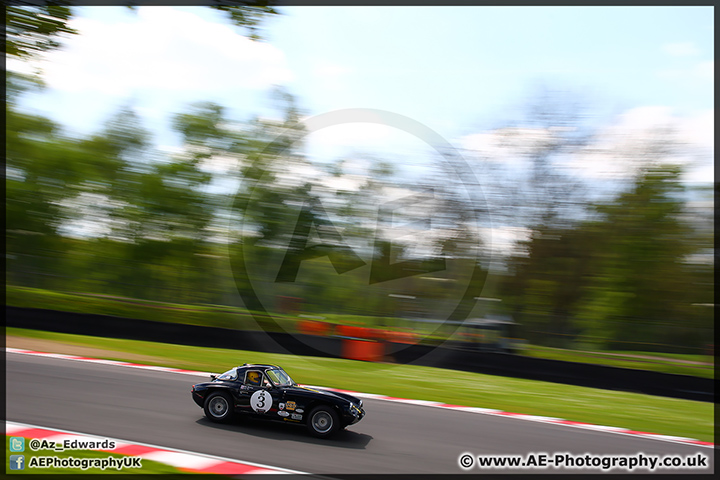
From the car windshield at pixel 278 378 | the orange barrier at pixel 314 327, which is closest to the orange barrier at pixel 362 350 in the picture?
the orange barrier at pixel 314 327

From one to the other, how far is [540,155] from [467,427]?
43.3 feet

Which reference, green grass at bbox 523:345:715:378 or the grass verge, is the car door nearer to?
the grass verge

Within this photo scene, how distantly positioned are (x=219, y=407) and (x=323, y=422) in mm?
1304

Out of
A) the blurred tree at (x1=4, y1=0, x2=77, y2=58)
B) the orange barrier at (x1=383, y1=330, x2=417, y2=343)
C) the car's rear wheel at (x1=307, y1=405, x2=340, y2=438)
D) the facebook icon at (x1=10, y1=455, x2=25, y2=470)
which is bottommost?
the orange barrier at (x1=383, y1=330, x2=417, y2=343)

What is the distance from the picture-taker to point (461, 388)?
10.4m

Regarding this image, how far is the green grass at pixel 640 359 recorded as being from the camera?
11797 millimetres

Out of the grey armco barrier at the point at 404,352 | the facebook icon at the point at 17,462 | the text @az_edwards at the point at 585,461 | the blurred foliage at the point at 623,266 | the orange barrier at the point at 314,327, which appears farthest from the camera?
the blurred foliage at the point at 623,266

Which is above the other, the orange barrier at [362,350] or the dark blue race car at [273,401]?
the dark blue race car at [273,401]

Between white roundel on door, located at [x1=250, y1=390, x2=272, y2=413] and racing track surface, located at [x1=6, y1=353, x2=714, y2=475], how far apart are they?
0.91ft

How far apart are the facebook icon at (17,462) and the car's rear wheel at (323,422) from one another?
2.80m

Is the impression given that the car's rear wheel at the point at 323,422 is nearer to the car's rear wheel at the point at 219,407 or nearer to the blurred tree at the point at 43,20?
the car's rear wheel at the point at 219,407

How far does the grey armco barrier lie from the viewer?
36.2 ft

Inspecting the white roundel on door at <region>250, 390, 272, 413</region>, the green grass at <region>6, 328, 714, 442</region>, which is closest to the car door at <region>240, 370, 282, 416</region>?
the white roundel on door at <region>250, 390, 272, 413</region>

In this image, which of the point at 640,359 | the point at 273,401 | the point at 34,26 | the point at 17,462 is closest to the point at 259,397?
the point at 273,401
